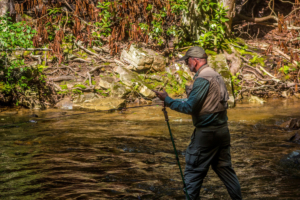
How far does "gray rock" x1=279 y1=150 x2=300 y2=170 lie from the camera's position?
197 inches

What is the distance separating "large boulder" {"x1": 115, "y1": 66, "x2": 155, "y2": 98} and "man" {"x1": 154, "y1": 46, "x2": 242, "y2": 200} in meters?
8.51

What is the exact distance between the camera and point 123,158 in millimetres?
5699

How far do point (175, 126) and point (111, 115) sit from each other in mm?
2597

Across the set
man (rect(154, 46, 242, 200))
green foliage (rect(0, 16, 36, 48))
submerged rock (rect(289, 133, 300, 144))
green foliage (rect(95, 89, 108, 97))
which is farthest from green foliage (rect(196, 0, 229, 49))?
man (rect(154, 46, 242, 200))

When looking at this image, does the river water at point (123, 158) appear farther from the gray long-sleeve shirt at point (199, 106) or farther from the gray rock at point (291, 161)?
the gray long-sleeve shirt at point (199, 106)

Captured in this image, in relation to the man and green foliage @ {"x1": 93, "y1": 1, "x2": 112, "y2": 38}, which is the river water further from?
green foliage @ {"x1": 93, "y1": 1, "x2": 112, "y2": 38}

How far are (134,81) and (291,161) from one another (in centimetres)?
798

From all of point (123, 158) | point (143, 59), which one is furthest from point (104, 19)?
point (123, 158)

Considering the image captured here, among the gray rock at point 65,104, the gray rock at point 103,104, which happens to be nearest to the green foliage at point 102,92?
the gray rock at point 65,104

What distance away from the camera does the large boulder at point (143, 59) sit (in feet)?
42.1

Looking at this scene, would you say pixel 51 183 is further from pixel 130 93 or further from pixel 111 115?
pixel 130 93

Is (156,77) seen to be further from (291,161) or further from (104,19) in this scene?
(291,161)

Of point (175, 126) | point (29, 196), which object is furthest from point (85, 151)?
point (175, 126)

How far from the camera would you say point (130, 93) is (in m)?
12.0
